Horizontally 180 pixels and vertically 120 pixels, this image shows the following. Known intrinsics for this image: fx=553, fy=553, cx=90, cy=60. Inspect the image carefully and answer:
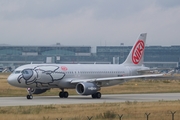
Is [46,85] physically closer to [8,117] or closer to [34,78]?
[34,78]

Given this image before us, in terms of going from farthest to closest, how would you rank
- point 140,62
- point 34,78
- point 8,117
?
point 140,62, point 34,78, point 8,117

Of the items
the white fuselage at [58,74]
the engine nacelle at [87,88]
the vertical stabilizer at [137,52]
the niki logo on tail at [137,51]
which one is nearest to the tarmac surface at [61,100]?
the engine nacelle at [87,88]

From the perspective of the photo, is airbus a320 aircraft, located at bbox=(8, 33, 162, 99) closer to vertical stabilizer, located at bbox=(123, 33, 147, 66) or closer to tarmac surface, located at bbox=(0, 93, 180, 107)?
tarmac surface, located at bbox=(0, 93, 180, 107)

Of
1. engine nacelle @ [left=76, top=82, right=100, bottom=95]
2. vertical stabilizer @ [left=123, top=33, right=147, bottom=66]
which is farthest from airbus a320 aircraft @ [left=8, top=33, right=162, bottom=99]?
vertical stabilizer @ [left=123, top=33, right=147, bottom=66]

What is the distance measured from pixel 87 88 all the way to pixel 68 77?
3546 millimetres

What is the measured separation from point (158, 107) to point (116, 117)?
8.83 m

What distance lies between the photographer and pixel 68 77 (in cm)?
5966

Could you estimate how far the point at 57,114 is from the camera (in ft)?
119

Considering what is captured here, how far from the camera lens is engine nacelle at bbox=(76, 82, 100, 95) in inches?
2240

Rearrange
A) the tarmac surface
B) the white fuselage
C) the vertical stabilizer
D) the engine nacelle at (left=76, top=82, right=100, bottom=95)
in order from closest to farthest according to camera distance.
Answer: the tarmac surface < the white fuselage < the engine nacelle at (left=76, top=82, right=100, bottom=95) < the vertical stabilizer

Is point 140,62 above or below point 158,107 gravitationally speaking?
above

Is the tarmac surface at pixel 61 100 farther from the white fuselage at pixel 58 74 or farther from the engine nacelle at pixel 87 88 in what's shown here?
the white fuselage at pixel 58 74

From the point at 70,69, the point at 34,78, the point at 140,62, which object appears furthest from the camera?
the point at 140,62

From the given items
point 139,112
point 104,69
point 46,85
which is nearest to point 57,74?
point 46,85
